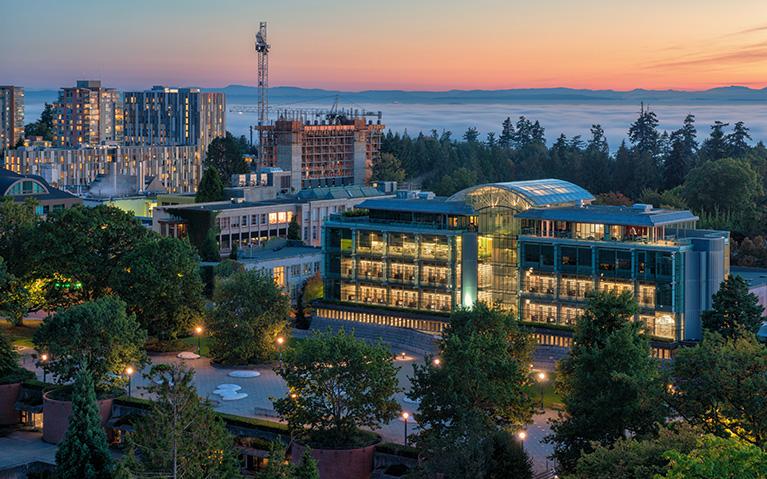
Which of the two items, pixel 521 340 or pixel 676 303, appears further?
pixel 676 303

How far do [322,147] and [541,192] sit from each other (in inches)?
3288

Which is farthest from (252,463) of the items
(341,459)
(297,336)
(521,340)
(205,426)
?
(297,336)

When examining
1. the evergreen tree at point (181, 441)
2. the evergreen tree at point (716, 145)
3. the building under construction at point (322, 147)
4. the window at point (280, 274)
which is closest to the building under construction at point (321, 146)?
the building under construction at point (322, 147)

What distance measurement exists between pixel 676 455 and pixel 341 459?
72.8 ft

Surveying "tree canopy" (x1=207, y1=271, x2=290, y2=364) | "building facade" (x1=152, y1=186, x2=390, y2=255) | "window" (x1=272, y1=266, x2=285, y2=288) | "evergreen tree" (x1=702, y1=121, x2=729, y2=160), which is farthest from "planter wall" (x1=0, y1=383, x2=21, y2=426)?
"evergreen tree" (x1=702, y1=121, x2=729, y2=160)

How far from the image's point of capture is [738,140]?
15612 centimetres

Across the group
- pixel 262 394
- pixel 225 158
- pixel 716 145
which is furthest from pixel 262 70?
pixel 262 394

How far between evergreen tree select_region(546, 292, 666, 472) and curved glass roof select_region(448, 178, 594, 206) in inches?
1052

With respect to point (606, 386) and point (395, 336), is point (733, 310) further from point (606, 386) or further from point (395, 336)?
point (395, 336)

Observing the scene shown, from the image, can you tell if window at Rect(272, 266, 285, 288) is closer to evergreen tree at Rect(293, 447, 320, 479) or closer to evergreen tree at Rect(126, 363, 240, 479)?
evergreen tree at Rect(126, 363, 240, 479)

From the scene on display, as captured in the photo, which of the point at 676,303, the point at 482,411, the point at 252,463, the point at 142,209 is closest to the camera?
the point at 482,411

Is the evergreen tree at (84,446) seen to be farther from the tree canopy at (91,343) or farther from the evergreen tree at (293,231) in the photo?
the evergreen tree at (293,231)

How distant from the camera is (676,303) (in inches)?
2965

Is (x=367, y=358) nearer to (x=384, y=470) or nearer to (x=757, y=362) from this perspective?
(x=384, y=470)
